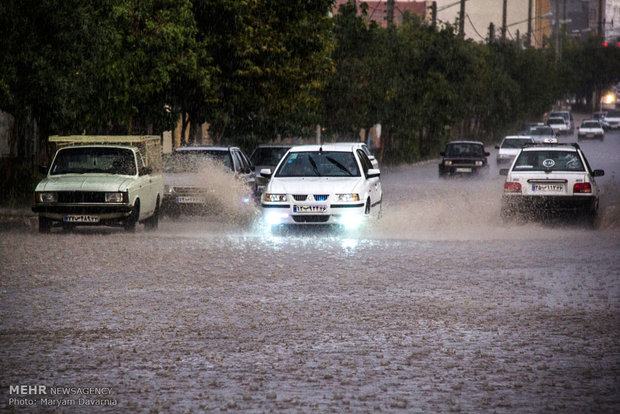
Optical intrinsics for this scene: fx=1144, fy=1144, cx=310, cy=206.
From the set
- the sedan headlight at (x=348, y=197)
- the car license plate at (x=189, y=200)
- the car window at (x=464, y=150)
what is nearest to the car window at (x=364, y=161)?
the sedan headlight at (x=348, y=197)

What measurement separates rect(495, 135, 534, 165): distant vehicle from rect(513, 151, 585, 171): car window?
26087 mm

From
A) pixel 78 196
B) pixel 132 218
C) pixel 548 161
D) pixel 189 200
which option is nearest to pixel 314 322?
pixel 132 218

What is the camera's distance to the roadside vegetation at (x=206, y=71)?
934 inches

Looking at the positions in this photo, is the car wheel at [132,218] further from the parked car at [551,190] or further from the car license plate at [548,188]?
the car license plate at [548,188]

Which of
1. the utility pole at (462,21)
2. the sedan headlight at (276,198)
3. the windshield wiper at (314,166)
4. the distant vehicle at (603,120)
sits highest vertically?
the utility pole at (462,21)

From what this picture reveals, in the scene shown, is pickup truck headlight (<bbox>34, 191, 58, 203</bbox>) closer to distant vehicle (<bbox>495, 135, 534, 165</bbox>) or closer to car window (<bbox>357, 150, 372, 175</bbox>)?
car window (<bbox>357, 150, 372, 175</bbox>)

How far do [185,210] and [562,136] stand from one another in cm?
8250

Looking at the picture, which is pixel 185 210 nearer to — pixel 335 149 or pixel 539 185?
pixel 335 149

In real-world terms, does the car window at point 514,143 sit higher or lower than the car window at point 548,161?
lower

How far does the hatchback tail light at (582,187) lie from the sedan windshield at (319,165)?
4.16 meters

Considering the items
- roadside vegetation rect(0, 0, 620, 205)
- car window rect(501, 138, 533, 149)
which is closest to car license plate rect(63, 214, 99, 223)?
roadside vegetation rect(0, 0, 620, 205)

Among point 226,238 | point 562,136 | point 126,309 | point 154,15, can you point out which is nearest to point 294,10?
point 154,15

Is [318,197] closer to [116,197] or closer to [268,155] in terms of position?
[116,197]

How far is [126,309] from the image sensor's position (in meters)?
11.2
